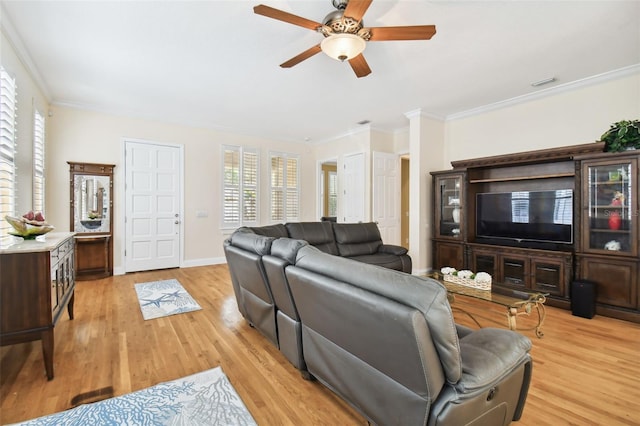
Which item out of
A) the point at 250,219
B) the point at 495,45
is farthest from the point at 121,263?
the point at 495,45

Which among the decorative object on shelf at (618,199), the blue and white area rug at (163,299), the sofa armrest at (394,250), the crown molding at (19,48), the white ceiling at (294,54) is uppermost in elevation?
the white ceiling at (294,54)

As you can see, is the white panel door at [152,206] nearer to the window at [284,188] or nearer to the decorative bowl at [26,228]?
the window at [284,188]

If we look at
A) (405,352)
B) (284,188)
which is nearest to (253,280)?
(405,352)

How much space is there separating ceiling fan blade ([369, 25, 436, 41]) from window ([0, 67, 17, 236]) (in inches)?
133

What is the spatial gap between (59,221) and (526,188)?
24.3 ft

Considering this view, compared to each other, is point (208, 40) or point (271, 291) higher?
point (208, 40)

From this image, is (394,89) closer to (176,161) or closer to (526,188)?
(526,188)

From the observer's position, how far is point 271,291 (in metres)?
2.38

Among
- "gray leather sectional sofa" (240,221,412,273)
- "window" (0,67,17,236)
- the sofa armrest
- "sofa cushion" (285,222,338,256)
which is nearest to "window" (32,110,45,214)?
"window" (0,67,17,236)

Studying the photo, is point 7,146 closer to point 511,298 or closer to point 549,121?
point 511,298

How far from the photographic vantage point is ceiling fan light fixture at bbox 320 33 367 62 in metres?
2.40

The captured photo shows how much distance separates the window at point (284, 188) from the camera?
279 inches

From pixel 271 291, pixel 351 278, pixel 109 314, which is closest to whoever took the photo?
pixel 351 278

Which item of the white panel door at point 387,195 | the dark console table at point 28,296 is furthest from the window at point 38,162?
the white panel door at point 387,195
